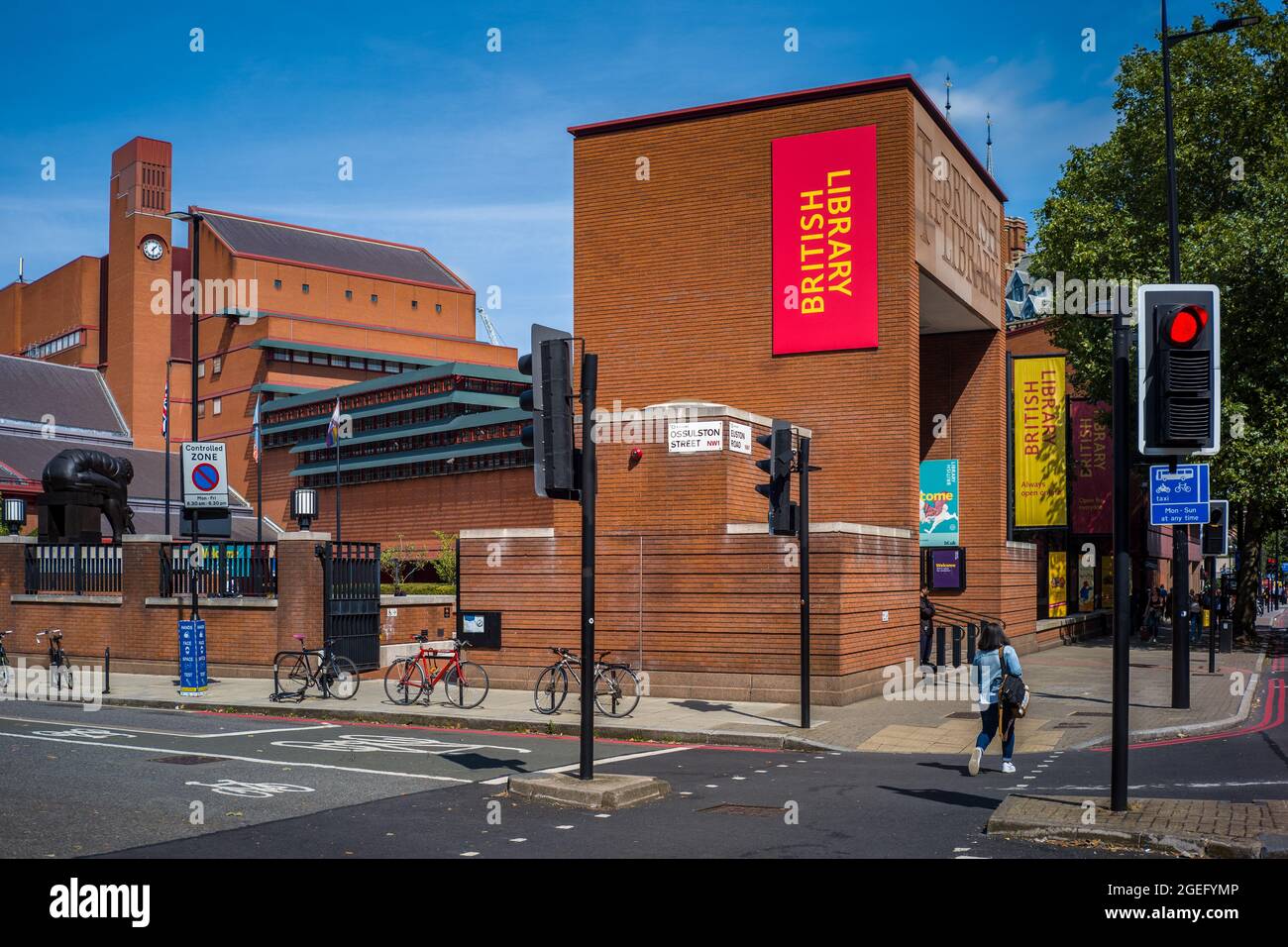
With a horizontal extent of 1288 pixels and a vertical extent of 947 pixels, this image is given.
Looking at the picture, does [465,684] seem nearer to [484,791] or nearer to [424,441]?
[484,791]

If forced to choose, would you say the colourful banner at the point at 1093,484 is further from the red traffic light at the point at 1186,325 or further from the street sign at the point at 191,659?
the red traffic light at the point at 1186,325

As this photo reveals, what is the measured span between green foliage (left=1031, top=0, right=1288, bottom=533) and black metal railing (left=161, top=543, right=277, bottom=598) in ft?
80.6

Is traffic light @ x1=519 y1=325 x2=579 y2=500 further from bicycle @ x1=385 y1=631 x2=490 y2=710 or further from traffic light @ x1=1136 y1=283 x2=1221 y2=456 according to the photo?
bicycle @ x1=385 y1=631 x2=490 y2=710

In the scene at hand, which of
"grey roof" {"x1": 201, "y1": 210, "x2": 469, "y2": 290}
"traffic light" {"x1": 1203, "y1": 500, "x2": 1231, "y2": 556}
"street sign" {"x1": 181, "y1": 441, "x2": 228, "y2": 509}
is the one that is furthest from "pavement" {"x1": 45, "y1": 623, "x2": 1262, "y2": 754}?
"grey roof" {"x1": 201, "y1": 210, "x2": 469, "y2": 290}

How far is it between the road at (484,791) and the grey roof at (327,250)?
76590mm

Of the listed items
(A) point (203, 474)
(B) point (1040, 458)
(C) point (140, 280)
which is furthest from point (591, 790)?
(C) point (140, 280)

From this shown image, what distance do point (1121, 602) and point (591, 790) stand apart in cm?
480

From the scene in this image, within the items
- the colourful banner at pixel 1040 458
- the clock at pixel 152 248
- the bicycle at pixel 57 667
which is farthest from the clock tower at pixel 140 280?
the colourful banner at pixel 1040 458

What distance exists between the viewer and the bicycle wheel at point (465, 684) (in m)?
19.8

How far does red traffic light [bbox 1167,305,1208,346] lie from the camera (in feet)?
28.9
